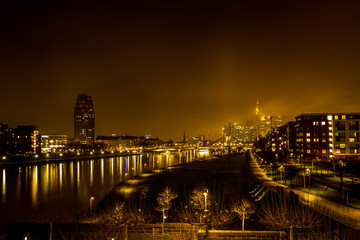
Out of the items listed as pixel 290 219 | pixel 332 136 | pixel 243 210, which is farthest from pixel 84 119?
pixel 290 219

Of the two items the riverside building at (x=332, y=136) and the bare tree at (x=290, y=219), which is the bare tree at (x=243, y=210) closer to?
the bare tree at (x=290, y=219)

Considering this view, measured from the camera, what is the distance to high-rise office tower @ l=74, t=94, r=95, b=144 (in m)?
188

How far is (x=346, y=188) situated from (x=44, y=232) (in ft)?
58.5

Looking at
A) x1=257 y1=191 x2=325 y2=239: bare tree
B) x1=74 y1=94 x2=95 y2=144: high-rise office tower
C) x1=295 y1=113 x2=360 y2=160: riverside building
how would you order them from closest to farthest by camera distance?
x1=257 y1=191 x2=325 y2=239: bare tree, x1=295 y1=113 x2=360 y2=160: riverside building, x1=74 y1=94 x2=95 y2=144: high-rise office tower

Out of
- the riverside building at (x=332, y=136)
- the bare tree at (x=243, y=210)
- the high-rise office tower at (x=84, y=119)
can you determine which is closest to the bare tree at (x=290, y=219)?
the bare tree at (x=243, y=210)

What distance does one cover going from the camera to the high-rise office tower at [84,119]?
618ft

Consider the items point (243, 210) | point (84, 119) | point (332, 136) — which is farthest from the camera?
point (84, 119)

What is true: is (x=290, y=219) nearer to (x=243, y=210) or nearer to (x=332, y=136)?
(x=243, y=210)

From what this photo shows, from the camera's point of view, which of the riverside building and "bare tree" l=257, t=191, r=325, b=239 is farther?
the riverside building

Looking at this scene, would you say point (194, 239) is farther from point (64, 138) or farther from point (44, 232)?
point (64, 138)

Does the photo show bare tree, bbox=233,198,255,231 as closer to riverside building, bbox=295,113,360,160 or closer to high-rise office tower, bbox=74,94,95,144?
riverside building, bbox=295,113,360,160

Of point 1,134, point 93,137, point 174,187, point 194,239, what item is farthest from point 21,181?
point 93,137

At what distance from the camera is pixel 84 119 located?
624 ft

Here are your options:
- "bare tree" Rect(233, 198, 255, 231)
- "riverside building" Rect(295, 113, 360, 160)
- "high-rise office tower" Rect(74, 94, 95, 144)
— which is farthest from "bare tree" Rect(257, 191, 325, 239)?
"high-rise office tower" Rect(74, 94, 95, 144)
